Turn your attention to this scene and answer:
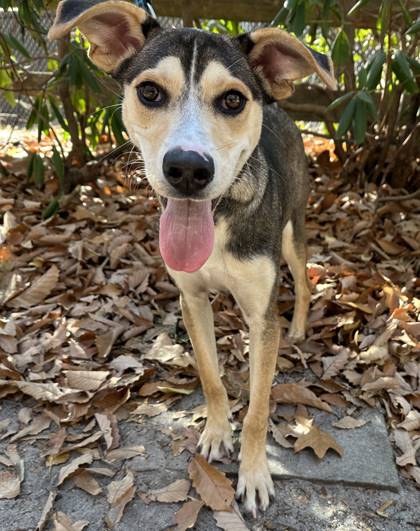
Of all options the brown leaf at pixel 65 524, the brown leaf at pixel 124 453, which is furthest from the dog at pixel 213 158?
the brown leaf at pixel 65 524

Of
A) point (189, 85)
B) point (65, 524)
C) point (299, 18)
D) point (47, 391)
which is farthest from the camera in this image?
point (299, 18)

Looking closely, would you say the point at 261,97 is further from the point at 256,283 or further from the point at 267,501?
the point at 267,501

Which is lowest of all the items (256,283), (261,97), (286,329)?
(286,329)

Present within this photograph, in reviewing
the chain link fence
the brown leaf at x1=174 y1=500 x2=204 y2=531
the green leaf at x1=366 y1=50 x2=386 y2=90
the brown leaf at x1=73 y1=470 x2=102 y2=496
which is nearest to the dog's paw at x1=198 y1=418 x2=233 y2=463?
the brown leaf at x1=174 y1=500 x2=204 y2=531

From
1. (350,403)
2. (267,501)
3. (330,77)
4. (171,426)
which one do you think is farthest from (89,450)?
(330,77)

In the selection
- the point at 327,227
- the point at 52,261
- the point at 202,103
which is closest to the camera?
the point at 202,103

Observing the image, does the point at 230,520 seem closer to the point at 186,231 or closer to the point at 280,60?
the point at 186,231

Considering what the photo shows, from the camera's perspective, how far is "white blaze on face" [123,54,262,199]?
87.5 inches

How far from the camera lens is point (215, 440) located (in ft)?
9.86

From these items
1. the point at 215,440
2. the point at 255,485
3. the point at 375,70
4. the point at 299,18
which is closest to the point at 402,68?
the point at 375,70

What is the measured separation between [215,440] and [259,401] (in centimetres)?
38

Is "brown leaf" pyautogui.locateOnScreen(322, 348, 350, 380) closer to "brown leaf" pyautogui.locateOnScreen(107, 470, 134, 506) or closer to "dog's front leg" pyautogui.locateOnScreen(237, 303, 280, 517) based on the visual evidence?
"dog's front leg" pyautogui.locateOnScreen(237, 303, 280, 517)

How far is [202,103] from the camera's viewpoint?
7.70ft

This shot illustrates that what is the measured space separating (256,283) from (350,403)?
111 centimetres
